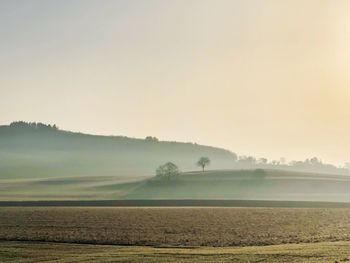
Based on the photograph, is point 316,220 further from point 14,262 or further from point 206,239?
point 14,262

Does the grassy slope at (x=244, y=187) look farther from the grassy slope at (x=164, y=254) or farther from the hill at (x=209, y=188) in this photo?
the grassy slope at (x=164, y=254)

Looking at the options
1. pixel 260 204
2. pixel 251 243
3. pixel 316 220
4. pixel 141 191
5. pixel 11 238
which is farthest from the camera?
pixel 141 191

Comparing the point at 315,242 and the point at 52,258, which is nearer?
the point at 52,258

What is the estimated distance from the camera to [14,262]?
34.2 m

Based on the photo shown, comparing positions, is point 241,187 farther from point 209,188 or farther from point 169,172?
point 169,172

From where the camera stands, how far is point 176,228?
51281mm

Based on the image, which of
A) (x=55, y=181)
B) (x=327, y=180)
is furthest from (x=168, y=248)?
(x=55, y=181)

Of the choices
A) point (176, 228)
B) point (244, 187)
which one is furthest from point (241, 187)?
point (176, 228)

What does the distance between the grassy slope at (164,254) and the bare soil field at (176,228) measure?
3375mm

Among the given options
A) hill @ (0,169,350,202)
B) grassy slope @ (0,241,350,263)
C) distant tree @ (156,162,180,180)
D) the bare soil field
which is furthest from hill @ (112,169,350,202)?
grassy slope @ (0,241,350,263)

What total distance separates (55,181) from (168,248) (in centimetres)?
13710

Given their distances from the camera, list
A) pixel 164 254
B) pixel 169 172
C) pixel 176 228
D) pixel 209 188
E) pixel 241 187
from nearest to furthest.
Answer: pixel 164 254 → pixel 176 228 → pixel 209 188 → pixel 241 187 → pixel 169 172

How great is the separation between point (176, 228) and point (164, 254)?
16.3 metres

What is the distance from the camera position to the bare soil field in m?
43.2
